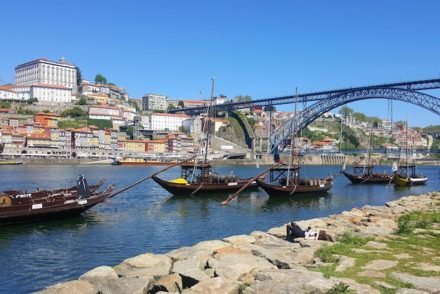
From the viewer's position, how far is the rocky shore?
8336mm

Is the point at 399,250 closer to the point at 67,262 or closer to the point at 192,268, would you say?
the point at 192,268

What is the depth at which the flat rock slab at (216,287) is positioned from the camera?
8367 millimetres

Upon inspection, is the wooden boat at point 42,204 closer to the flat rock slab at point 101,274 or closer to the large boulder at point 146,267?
the large boulder at point 146,267

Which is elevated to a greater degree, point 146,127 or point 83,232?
point 146,127

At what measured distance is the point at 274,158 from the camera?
135 m

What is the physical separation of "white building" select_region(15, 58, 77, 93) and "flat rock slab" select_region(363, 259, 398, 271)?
169 meters

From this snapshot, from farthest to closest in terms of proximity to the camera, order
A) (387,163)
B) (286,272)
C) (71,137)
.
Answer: (387,163), (71,137), (286,272)

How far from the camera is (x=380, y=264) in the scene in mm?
9891

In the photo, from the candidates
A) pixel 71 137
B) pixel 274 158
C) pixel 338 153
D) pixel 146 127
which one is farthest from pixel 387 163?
pixel 71 137

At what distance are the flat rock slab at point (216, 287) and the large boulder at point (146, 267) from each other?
6.20ft

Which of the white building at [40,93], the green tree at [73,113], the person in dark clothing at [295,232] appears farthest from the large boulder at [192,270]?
the white building at [40,93]

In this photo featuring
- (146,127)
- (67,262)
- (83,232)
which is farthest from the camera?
(146,127)

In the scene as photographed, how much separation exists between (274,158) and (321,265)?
12578cm

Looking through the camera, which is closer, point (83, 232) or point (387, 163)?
point (83, 232)
